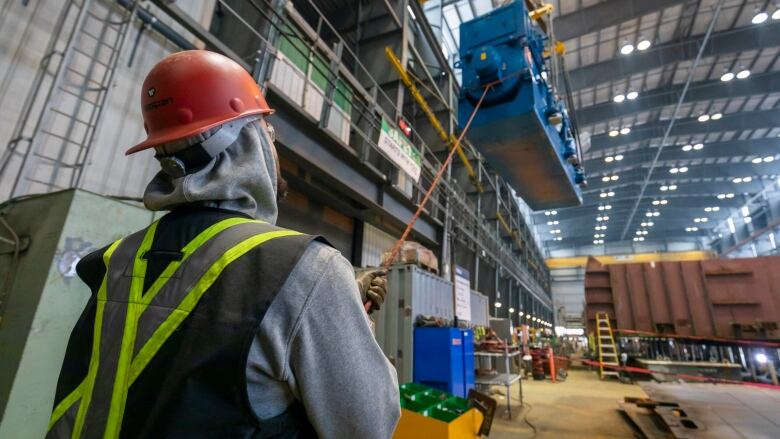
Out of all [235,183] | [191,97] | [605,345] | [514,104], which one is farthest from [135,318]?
[605,345]

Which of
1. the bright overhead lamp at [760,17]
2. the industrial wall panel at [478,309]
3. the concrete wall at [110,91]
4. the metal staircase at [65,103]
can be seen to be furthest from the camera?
the bright overhead lamp at [760,17]

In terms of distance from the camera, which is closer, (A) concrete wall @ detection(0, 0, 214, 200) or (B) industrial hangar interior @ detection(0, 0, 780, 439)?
(B) industrial hangar interior @ detection(0, 0, 780, 439)

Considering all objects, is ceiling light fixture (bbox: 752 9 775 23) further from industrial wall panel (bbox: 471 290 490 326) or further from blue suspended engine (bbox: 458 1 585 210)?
industrial wall panel (bbox: 471 290 490 326)

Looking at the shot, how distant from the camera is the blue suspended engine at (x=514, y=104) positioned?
458 cm

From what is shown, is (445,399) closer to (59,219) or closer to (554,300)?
(59,219)

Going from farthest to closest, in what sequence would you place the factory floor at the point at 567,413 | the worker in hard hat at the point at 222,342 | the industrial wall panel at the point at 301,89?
the factory floor at the point at 567,413 → the industrial wall panel at the point at 301,89 → the worker in hard hat at the point at 222,342

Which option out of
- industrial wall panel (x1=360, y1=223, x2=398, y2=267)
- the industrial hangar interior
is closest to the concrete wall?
the industrial hangar interior

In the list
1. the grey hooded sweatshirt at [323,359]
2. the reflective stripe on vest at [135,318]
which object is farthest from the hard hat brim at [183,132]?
the grey hooded sweatshirt at [323,359]

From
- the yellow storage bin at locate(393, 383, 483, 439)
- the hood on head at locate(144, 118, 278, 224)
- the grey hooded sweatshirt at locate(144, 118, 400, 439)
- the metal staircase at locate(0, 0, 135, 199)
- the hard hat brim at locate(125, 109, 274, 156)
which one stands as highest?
the metal staircase at locate(0, 0, 135, 199)

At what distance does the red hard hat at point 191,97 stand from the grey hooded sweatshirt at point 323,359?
56cm

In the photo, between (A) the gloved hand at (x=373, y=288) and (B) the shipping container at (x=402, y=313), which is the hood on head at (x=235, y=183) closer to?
→ (A) the gloved hand at (x=373, y=288)

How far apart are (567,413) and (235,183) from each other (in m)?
6.92

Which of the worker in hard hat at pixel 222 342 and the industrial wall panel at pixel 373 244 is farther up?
the industrial wall panel at pixel 373 244

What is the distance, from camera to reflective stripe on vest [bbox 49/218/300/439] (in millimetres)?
749
